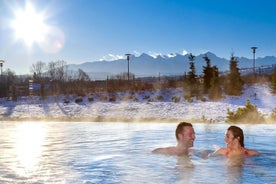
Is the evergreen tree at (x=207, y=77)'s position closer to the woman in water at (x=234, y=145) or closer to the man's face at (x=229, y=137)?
the woman in water at (x=234, y=145)

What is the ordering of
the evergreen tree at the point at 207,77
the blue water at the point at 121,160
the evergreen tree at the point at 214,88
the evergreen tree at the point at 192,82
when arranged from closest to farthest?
1. the blue water at the point at 121,160
2. the evergreen tree at the point at 214,88
3. the evergreen tree at the point at 192,82
4. the evergreen tree at the point at 207,77

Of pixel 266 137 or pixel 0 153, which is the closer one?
pixel 0 153

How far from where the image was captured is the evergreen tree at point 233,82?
79.3ft

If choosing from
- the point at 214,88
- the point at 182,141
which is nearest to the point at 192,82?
the point at 214,88

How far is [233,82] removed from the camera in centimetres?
2461

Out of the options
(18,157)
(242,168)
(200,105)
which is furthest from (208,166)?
(200,105)

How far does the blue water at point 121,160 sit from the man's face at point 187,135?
0.88 ft

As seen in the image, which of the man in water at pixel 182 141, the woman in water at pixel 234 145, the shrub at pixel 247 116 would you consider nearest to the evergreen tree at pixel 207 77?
the shrub at pixel 247 116

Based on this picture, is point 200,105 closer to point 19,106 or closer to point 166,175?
point 19,106

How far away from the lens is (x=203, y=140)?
10125 mm

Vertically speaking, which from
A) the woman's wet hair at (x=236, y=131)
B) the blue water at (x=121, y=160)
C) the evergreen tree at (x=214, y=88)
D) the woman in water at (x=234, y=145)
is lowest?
the blue water at (x=121, y=160)

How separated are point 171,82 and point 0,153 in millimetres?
21378

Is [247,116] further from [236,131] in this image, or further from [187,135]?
[236,131]

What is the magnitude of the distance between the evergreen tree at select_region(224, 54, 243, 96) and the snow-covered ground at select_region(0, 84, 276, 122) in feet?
1.79
